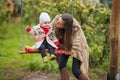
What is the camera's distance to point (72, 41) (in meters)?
9.09

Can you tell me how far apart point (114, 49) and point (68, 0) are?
2096 mm

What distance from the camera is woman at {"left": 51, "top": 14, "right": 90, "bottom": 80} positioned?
897 centimetres

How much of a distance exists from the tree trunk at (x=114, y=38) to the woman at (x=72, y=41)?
3.74 ft

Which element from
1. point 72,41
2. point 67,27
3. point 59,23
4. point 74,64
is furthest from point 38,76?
point 67,27

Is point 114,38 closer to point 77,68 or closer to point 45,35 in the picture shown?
point 77,68

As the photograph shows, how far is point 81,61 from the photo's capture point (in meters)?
9.19

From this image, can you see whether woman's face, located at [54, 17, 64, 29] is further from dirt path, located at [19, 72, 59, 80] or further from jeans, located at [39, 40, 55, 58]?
dirt path, located at [19, 72, 59, 80]

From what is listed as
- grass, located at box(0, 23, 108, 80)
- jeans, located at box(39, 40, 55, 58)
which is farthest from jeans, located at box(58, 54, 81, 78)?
grass, located at box(0, 23, 108, 80)

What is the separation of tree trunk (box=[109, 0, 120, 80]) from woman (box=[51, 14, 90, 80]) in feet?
3.74

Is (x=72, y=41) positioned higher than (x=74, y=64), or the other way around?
(x=72, y=41)

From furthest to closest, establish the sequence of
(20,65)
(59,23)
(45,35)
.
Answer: (20,65) < (45,35) < (59,23)

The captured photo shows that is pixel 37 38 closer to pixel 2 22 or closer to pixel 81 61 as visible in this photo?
pixel 81 61

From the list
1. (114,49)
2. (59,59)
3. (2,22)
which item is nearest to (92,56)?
(114,49)

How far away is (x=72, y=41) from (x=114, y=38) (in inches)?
57.0
